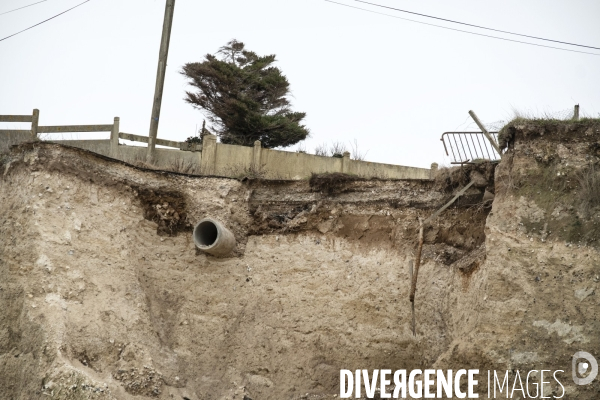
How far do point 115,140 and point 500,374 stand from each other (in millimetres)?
12570

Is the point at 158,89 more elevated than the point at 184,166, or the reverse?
the point at 158,89

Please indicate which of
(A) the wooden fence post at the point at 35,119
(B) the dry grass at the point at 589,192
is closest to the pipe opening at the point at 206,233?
(B) the dry grass at the point at 589,192

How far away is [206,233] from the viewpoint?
54.8 ft

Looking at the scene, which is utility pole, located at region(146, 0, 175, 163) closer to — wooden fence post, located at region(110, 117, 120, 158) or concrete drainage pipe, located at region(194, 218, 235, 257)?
wooden fence post, located at region(110, 117, 120, 158)

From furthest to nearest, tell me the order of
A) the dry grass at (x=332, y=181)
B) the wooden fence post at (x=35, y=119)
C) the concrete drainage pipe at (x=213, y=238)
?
the wooden fence post at (x=35, y=119)
the dry grass at (x=332, y=181)
the concrete drainage pipe at (x=213, y=238)

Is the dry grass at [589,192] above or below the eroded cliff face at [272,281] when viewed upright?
above

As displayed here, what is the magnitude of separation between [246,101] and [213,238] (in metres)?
10.5

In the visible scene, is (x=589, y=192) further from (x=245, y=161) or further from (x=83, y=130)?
(x=83, y=130)

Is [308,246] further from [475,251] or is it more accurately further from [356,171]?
[356,171]

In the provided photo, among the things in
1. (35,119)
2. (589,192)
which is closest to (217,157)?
(35,119)

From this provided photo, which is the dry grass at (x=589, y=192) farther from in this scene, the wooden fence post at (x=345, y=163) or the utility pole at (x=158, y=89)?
the utility pole at (x=158, y=89)

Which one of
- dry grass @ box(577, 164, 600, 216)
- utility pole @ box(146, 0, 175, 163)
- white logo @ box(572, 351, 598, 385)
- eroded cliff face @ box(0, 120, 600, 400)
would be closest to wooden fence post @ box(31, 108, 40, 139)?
utility pole @ box(146, 0, 175, 163)

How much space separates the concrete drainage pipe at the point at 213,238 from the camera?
640 inches

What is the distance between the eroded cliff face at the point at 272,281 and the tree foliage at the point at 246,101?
8.61m
